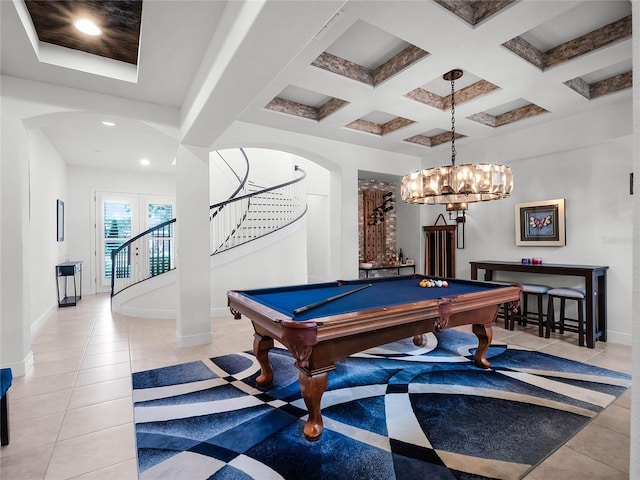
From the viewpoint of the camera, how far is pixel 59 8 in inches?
97.0

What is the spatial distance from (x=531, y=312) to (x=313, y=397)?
170 inches

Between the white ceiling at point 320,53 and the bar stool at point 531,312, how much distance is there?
7.95ft

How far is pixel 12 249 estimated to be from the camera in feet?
10.4

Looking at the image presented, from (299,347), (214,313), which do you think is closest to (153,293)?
(214,313)

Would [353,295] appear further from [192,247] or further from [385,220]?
[385,220]

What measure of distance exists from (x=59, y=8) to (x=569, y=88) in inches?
197

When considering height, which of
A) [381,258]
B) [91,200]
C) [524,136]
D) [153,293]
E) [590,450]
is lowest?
[590,450]

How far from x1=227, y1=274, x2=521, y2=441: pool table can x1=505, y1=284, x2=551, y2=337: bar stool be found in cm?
135

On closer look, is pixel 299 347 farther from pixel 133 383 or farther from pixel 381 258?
pixel 381 258

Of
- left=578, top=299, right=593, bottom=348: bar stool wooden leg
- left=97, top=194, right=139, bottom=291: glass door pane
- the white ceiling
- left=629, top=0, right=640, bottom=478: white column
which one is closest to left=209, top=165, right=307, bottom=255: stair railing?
the white ceiling

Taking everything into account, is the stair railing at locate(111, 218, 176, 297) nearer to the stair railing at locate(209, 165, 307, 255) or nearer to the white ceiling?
the stair railing at locate(209, 165, 307, 255)

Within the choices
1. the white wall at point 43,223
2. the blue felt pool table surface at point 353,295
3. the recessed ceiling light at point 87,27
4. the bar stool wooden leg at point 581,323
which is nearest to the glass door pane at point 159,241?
the white wall at point 43,223

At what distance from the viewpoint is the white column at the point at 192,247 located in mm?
4047

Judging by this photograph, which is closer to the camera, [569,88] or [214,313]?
[569,88]
